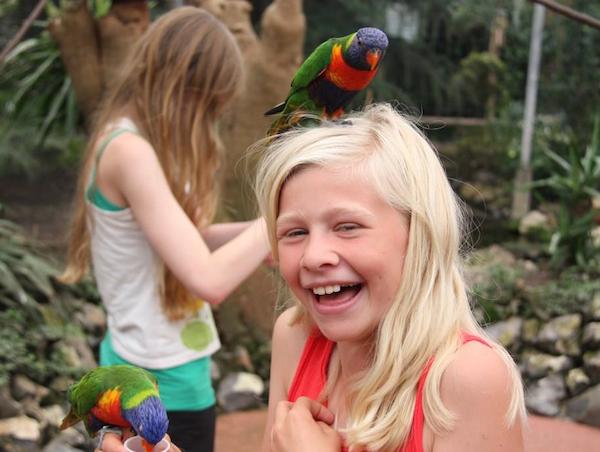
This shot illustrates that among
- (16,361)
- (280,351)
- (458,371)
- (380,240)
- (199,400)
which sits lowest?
(16,361)

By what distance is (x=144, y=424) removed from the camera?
3.10 ft

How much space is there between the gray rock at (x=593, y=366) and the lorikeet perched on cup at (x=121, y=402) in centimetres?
334

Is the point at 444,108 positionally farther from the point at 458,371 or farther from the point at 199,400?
the point at 458,371

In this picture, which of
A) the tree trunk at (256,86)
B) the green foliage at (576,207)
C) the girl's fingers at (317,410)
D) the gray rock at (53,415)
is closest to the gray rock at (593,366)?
the green foliage at (576,207)

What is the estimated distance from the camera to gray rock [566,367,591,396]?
3938mm

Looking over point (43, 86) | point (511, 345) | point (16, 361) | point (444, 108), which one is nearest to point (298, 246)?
point (16, 361)

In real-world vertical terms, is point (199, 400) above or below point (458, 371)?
below

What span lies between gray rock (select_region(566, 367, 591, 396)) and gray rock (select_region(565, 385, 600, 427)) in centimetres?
7

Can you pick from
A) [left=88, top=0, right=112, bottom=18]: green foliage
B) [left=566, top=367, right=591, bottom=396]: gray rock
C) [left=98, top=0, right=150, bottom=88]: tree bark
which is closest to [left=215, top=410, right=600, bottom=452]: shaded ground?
[left=566, top=367, right=591, bottom=396]: gray rock

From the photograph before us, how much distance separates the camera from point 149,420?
950mm

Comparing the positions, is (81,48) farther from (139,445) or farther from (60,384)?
(139,445)

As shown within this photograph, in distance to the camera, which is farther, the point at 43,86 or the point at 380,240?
the point at 43,86

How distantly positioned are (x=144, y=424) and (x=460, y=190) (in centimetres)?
587

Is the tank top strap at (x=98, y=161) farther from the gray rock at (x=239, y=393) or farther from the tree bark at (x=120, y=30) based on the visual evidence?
the tree bark at (x=120, y=30)
